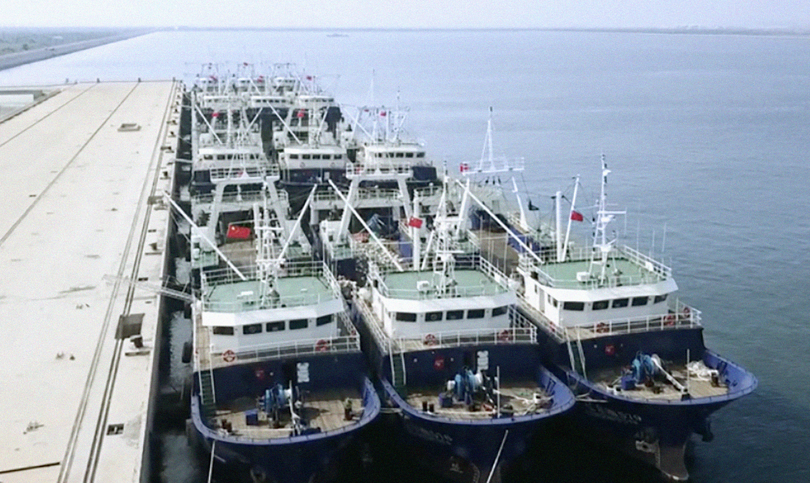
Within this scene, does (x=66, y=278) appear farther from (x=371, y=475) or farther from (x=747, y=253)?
(x=747, y=253)

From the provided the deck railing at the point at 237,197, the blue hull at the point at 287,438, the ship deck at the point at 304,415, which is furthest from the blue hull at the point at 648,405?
the deck railing at the point at 237,197

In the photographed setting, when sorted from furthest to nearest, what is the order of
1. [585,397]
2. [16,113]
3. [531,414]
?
[16,113]
[585,397]
[531,414]

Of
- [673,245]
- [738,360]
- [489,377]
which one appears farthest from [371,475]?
A: [673,245]

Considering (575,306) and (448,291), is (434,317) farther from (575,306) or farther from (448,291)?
(575,306)

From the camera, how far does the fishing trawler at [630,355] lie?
25281 millimetres

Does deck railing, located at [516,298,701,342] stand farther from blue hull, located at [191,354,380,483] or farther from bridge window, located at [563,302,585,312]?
blue hull, located at [191,354,380,483]

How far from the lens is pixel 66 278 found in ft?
119

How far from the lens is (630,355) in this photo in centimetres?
2762

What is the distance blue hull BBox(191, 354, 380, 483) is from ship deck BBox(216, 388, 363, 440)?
0.88ft

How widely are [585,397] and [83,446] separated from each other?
1502 centimetres

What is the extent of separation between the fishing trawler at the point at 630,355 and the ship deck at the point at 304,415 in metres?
7.32

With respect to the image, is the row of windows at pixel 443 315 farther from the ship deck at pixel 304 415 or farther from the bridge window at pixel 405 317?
the ship deck at pixel 304 415

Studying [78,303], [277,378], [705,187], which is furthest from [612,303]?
[705,187]

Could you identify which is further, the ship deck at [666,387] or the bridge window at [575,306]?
the bridge window at [575,306]
